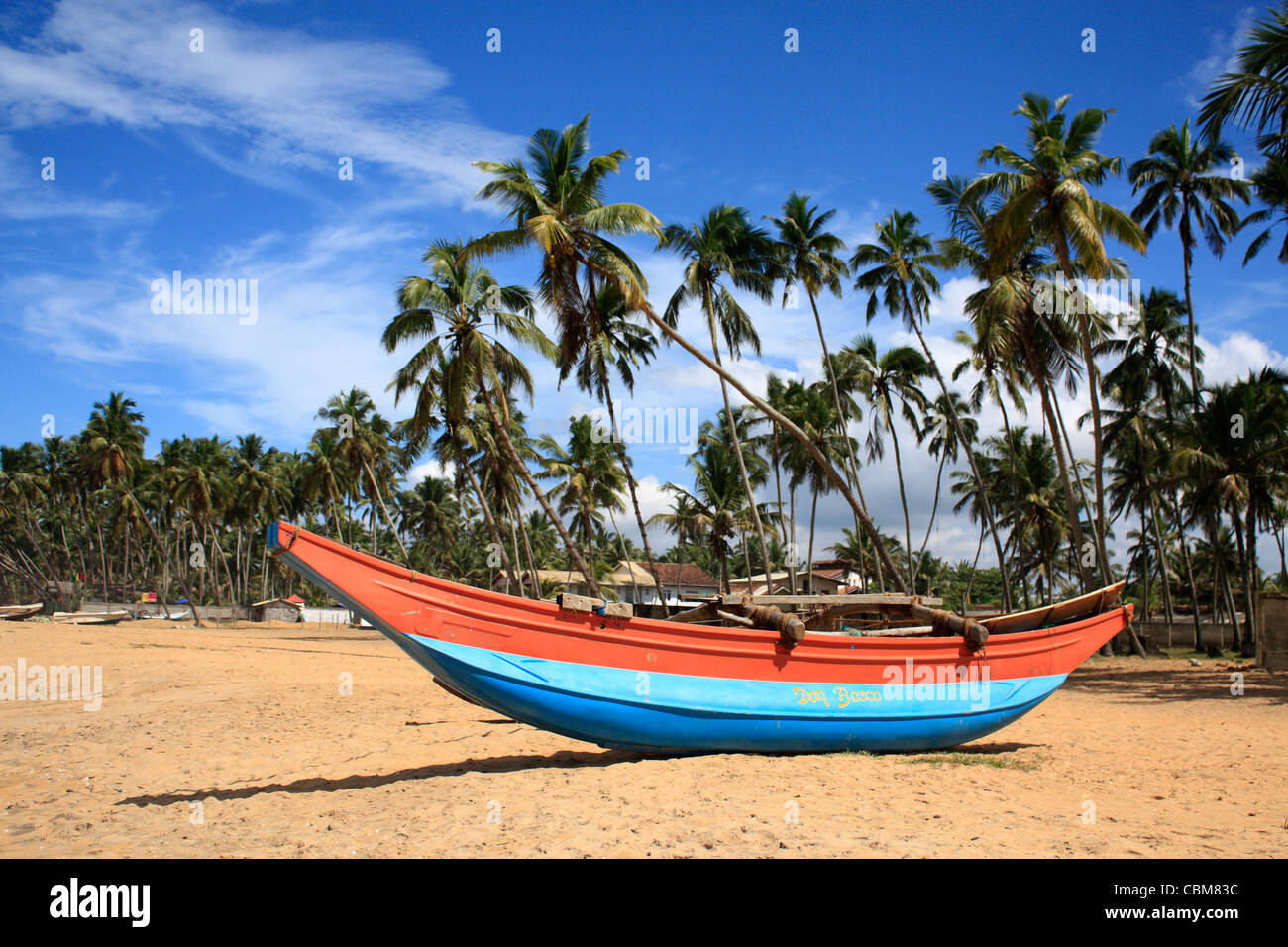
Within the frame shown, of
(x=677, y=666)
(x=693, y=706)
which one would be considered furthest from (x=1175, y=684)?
(x=677, y=666)

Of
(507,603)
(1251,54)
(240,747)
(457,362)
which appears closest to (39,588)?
(457,362)

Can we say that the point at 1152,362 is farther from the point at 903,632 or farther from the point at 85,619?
the point at 85,619

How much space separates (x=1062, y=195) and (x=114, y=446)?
50.8m

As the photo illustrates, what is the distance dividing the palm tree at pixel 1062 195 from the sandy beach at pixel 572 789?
34.7 feet

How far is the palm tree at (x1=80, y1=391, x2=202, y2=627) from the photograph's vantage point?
47062mm

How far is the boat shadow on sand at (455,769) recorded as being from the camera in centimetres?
714

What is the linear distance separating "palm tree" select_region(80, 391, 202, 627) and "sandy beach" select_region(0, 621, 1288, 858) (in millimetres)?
41346

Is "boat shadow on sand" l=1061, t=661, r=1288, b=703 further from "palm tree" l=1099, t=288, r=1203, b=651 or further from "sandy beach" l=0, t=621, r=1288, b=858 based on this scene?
"palm tree" l=1099, t=288, r=1203, b=651

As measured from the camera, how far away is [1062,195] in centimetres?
1836

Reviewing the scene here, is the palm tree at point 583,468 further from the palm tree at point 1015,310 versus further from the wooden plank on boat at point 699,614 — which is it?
the wooden plank on boat at point 699,614

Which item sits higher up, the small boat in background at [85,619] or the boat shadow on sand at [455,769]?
the boat shadow on sand at [455,769]

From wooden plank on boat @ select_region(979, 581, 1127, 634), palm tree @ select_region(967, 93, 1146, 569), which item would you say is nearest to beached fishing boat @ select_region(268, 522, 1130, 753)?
wooden plank on boat @ select_region(979, 581, 1127, 634)

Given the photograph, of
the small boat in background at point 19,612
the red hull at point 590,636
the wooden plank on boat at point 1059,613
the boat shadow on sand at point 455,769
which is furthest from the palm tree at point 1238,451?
the small boat in background at point 19,612
